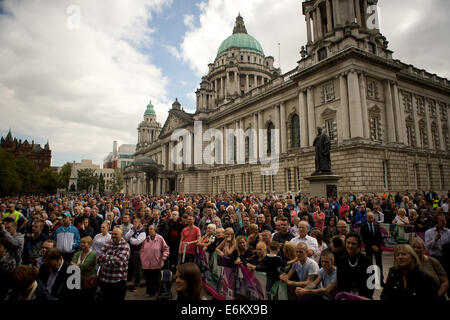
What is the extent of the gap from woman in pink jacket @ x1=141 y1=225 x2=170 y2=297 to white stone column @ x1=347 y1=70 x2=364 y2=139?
20196 millimetres

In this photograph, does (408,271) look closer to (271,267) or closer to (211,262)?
(271,267)

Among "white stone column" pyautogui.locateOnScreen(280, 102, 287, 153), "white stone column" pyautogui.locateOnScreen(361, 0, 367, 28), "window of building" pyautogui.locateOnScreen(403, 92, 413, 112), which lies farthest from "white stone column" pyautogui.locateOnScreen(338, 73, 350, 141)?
"window of building" pyautogui.locateOnScreen(403, 92, 413, 112)

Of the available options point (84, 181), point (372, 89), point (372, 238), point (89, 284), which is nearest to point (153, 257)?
point (89, 284)

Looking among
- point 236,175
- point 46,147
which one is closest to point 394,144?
point 236,175

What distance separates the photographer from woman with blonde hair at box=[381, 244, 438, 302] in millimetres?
3053

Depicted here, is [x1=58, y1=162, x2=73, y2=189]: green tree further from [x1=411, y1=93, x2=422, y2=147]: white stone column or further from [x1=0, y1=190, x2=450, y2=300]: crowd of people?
[x1=411, y1=93, x2=422, y2=147]: white stone column

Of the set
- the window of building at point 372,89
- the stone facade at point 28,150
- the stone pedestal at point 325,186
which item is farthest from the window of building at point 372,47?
the stone facade at point 28,150

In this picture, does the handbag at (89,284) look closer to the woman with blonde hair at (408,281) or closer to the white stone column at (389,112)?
the woman with blonde hair at (408,281)

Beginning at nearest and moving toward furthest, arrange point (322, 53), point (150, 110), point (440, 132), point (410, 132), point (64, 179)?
point (322, 53), point (410, 132), point (440, 132), point (64, 179), point (150, 110)

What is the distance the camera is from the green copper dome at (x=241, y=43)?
61.8 metres

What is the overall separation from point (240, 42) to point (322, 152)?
54.6m

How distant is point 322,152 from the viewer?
1591cm

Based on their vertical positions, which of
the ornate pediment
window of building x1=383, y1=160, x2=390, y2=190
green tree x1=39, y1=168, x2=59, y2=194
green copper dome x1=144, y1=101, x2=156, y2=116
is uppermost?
green copper dome x1=144, y1=101, x2=156, y2=116

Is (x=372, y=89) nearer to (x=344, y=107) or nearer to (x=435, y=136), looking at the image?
(x=344, y=107)
